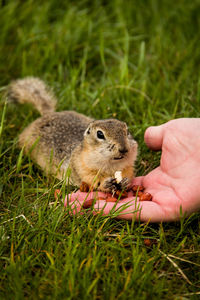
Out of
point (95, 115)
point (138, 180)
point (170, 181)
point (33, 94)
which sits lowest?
point (138, 180)

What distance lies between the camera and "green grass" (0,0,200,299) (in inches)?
87.0

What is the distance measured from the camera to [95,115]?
158 inches

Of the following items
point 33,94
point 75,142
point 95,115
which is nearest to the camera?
point 75,142

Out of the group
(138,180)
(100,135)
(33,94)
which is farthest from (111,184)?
(33,94)

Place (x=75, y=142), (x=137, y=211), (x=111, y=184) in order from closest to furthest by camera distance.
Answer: (x=137, y=211), (x=111, y=184), (x=75, y=142)

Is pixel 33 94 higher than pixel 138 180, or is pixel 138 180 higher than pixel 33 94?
pixel 33 94

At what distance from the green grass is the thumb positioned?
300 millimetres

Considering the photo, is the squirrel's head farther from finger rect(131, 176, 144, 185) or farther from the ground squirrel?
finger rect(131, 176, 144, 185)

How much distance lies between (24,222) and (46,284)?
0.54m

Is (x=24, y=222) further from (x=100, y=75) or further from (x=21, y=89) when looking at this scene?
(x=100, y=75)

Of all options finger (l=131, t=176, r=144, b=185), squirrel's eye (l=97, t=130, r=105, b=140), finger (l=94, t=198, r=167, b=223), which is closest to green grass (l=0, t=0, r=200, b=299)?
finger (l=94, t=198, r=167, b=223)

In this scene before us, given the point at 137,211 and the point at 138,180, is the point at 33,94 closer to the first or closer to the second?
the point at 138,180

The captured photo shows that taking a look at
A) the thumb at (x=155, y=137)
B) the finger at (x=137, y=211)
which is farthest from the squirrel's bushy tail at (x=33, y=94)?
the finger at (x=137, y=211)

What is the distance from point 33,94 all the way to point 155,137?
5.62ft
